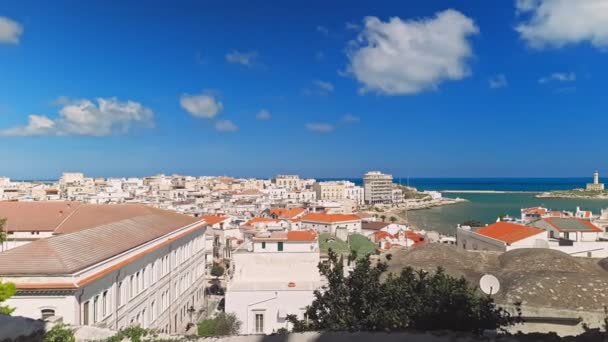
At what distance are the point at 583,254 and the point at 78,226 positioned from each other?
31808 mm

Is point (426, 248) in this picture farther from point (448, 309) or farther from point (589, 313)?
point (448, 309)

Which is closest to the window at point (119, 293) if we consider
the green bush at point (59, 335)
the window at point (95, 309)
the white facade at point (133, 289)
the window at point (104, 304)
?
the white facade at point (133, 289)

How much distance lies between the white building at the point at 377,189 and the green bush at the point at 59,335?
138m

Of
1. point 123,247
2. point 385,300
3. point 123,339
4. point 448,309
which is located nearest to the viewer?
point 123,339

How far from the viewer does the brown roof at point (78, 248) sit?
14188 mm

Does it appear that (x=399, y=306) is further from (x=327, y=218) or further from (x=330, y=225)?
(x=327, y=218)

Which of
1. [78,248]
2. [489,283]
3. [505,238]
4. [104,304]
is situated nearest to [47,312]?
[104,304]

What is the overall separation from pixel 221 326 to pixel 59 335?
10.2 metres

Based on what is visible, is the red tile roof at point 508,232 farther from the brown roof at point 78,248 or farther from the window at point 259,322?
the brown roof at point 78,248

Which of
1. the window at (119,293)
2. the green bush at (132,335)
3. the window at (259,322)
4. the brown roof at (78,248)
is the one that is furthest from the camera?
the window at (259,322)

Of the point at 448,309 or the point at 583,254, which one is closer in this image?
the point at 448,309

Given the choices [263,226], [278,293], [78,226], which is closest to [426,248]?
[278,293]

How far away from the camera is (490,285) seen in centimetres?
1205

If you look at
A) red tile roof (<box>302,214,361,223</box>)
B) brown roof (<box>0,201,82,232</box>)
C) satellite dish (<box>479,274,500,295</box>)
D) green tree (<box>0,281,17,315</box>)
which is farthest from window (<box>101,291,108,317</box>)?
red tile roof (<box>302,214,361,223</box>)
